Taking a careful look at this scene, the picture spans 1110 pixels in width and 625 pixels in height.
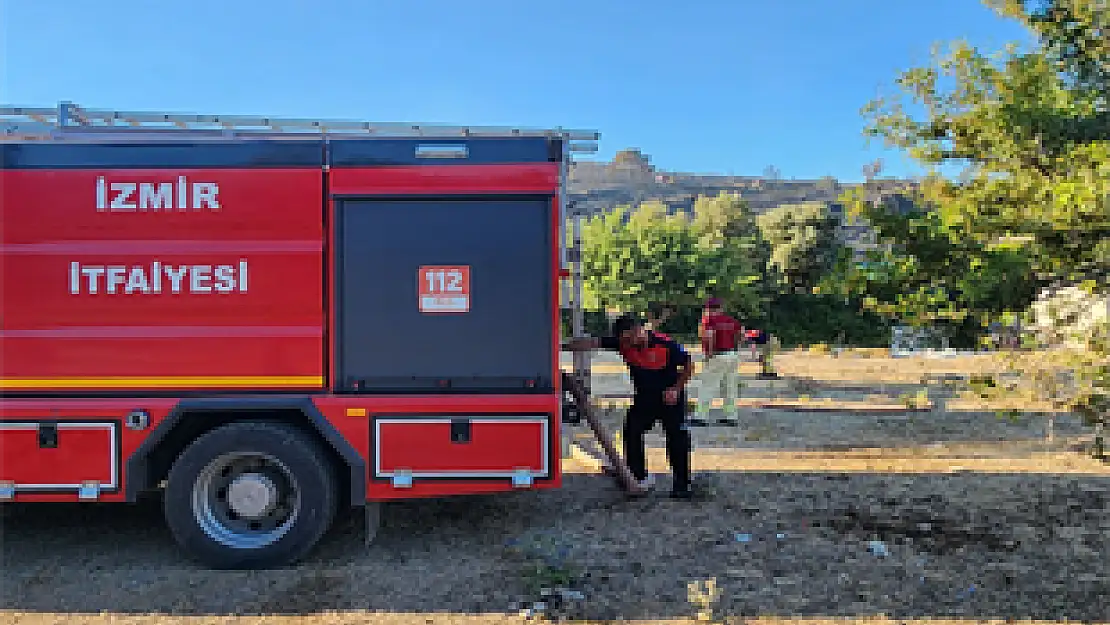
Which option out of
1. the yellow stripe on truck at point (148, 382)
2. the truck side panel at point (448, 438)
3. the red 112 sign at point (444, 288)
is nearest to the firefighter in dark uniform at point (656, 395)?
the truck side panel at point (448, 438)

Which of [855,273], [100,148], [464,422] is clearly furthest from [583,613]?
[100,148]

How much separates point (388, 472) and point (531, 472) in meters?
0.93

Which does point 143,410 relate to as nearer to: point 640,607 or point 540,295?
point 540,295

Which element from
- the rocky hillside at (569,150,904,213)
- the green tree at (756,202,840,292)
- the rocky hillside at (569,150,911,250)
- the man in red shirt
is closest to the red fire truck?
the man in red shirt

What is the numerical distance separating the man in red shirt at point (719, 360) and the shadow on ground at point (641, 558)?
3206mm

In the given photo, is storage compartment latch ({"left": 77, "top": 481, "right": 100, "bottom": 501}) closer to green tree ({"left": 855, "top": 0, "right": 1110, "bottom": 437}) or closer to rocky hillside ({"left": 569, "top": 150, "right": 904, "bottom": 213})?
green tree ({"left": 855, "top": 0, "right": 1110, "bottom": 437})

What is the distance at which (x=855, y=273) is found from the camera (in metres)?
3.79

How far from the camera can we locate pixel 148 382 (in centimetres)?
466

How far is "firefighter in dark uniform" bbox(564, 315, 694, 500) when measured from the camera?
241 inches

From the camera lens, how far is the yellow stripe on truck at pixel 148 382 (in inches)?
183

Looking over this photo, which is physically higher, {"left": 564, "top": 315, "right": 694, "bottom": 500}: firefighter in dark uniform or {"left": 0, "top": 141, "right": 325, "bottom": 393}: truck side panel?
{"left": 0, "top": 141, "right": 325, "bottom": 393}: truck side panel

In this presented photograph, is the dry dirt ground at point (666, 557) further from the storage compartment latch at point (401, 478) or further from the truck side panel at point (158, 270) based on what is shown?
the truck side panel at point (158, 270)

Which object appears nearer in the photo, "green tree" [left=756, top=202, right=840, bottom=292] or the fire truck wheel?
the fire truck wheel

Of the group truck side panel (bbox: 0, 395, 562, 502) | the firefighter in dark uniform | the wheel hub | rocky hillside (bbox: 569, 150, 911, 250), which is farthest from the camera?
rocky hillside (bbox: 569, 150, 911, 250)
